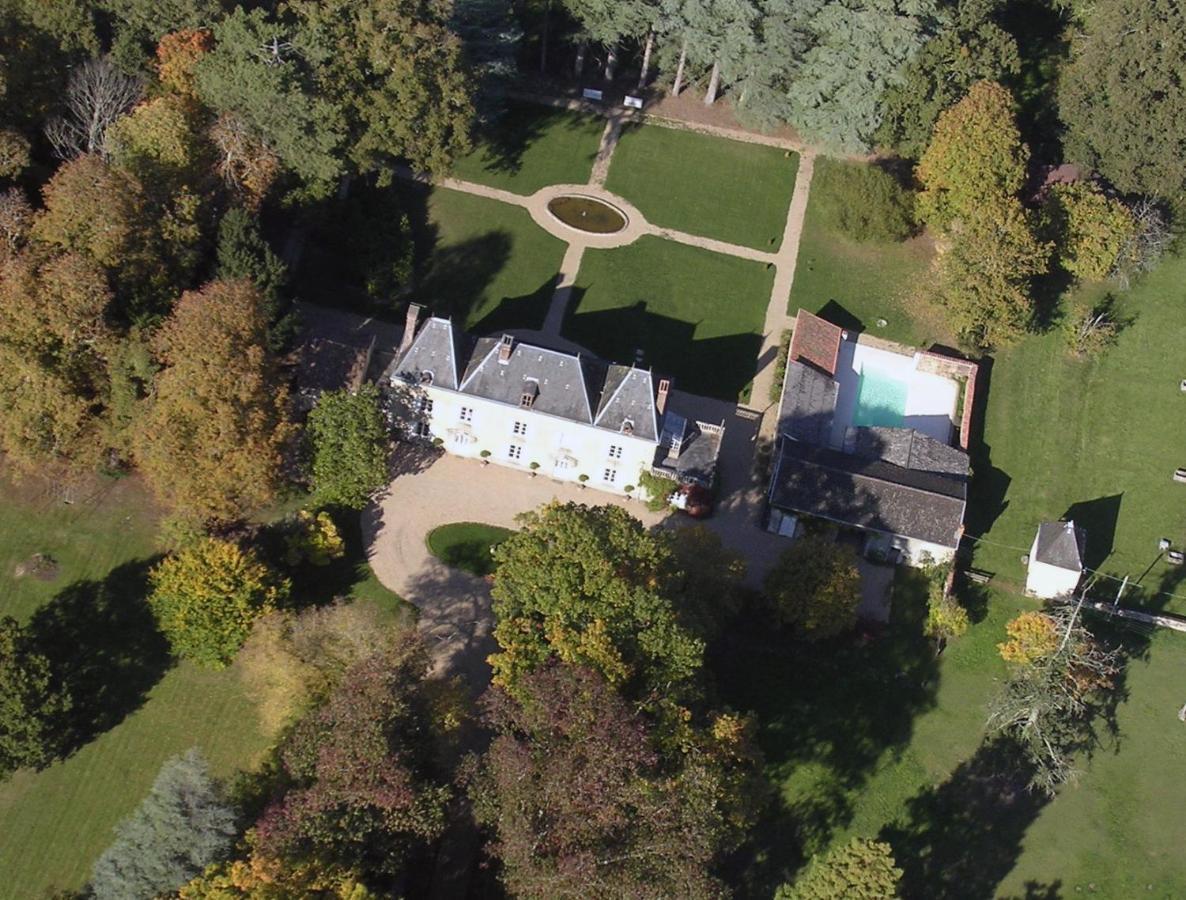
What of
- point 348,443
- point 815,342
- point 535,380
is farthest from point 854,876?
point 815,342

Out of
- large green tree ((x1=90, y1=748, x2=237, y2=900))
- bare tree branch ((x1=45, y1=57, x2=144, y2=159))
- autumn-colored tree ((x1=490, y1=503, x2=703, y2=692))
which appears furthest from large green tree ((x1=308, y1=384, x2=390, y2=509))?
bare tree branch ((x1=45, y1=57, x2=144, y2=159))

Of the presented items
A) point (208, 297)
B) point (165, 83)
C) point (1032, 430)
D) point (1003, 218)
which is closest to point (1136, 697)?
point (1032, 430)

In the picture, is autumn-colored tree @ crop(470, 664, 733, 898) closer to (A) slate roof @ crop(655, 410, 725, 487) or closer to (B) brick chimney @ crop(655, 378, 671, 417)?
(B) brick chimney @ crop(655, 378, 671, 417)

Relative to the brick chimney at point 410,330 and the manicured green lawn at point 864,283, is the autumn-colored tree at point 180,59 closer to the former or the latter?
the brick chimney at point 410,330

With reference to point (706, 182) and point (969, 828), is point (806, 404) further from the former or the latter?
point (969, 828)

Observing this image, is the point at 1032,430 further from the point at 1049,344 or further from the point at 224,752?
the point at 224,752

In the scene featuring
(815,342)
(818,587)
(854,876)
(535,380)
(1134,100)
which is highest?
(1134,100)
